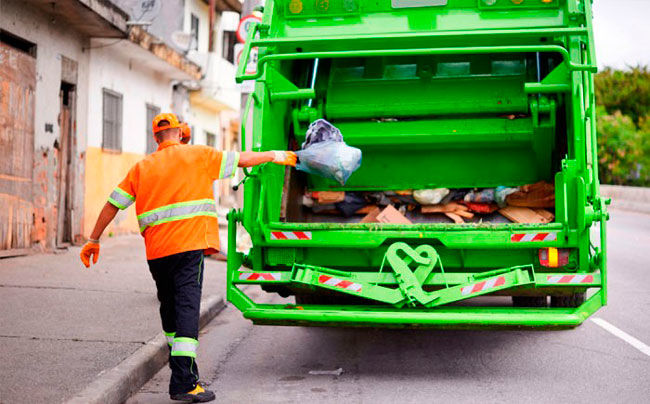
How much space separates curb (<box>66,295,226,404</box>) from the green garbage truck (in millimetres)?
667

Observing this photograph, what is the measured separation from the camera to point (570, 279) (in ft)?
15.7

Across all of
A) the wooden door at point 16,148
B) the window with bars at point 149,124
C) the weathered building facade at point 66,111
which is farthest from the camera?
the window with bars at point 149,124

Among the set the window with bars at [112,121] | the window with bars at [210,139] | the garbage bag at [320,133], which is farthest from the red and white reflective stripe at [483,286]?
the window with bars at [210,139]

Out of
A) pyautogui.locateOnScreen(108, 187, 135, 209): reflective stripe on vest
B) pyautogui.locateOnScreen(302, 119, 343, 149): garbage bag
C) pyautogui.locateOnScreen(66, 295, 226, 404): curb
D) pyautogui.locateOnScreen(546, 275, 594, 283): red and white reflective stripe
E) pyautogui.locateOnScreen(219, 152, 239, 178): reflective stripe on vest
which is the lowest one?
pyautogui.locateOnScreen(66, 295, 226, 404): curb

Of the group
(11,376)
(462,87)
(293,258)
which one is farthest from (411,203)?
(11,376)

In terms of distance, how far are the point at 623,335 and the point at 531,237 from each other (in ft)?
5.97

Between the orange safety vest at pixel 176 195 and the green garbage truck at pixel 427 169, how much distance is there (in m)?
0.63

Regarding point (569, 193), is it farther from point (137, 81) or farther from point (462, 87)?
point (137, 81)

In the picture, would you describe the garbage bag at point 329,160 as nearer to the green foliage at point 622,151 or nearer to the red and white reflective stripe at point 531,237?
the red and white reflective stripe at point 531,237

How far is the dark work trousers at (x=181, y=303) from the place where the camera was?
4.33 m

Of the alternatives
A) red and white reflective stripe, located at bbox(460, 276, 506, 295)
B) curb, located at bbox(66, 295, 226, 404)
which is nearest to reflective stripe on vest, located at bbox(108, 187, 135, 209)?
curb, located at bbox(66, 295, 226, 404)

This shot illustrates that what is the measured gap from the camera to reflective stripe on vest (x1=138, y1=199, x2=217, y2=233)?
14.7ft

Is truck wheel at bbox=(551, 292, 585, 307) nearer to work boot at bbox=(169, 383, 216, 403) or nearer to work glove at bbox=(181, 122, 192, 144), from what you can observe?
work boot at bbox=(169, 383, 216, 403)

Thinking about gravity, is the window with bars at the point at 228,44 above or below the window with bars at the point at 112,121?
above
